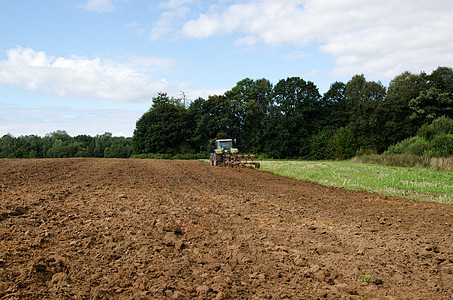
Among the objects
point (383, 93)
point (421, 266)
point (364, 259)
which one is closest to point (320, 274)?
point (364, 259)

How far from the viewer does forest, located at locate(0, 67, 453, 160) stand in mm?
47188

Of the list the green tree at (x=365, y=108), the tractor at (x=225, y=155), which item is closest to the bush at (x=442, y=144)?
the green tree at (x=365, y=108)

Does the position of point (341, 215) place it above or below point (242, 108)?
below

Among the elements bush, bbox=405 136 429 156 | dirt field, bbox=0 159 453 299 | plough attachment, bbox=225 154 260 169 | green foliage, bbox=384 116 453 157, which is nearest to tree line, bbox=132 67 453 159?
green foliage, bbox=384 116 453 157

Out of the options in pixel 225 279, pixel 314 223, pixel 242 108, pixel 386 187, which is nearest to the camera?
pixel 225 279

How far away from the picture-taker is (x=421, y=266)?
17.0 feet

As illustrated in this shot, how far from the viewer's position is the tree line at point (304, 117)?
156 ft

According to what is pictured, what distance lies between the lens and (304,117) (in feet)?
182

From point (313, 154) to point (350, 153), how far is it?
19.1 feet

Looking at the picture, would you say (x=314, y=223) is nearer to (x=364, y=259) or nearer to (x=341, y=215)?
(x=341, y=215)

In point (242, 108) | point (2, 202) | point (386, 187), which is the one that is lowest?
point (386, 187)

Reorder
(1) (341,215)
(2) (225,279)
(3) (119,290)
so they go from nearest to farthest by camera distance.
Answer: (3) (119,290)
(2) (225,279)
(1) (341,215)

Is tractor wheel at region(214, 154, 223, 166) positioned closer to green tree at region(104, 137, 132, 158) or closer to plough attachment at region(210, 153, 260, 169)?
plough attachment at region(210, 153, 260, 169)

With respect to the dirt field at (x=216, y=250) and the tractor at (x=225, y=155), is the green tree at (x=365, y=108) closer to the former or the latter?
the tractor at (x=225, y=155)
